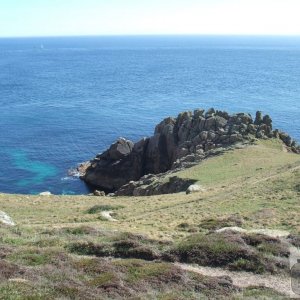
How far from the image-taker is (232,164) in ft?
211

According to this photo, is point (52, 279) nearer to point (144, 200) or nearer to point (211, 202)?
point (211, 202)

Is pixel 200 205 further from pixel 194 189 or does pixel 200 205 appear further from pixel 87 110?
pixel 87 110

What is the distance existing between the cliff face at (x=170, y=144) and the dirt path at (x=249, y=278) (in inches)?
2117

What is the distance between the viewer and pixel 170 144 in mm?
85188

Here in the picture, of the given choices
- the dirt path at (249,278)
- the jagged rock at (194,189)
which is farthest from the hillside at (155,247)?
the jagged rock at (194,189)

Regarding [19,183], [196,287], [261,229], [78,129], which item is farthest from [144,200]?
[78,129]

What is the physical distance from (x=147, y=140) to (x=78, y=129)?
98.0 feet

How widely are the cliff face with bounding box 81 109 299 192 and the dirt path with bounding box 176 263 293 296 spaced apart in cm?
5377

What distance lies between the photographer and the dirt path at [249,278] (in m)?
21.3

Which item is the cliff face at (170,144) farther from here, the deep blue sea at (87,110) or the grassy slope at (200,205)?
the grassy slope at (200,205)

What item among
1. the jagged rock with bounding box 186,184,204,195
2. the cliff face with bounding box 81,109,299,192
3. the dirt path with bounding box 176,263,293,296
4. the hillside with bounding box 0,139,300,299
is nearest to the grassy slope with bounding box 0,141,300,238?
the hillside with bounding box 0,139,300,299

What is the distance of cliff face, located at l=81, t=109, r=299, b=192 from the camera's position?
7875 cm

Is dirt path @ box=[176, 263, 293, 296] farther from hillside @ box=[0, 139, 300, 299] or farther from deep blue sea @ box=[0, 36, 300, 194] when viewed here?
deep blue sea @ box=[0, 36, 300, 194]

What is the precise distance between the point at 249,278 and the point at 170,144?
207ft
